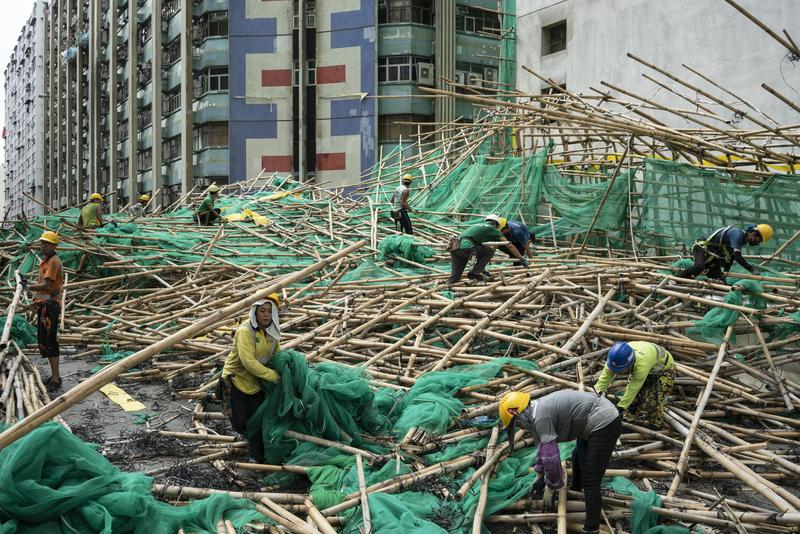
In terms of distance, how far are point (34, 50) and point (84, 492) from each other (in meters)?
73.2

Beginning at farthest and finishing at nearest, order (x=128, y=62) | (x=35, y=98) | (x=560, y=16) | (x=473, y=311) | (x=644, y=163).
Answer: (x=35, y=98)
(x=128, y=62)
(x=560, y=16)
(x=644, y=163)
(x=473, y=311)

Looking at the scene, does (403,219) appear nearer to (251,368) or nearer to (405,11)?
(251,368)

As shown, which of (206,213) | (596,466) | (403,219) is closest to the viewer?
(596,466)

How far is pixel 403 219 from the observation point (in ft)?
49.7

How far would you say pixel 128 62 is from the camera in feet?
139

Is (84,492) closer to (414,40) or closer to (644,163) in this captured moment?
(644,163)

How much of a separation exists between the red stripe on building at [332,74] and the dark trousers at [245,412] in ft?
94.9

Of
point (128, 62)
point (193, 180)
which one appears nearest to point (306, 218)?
point (193, 180)

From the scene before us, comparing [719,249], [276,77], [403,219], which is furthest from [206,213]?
[276,77]

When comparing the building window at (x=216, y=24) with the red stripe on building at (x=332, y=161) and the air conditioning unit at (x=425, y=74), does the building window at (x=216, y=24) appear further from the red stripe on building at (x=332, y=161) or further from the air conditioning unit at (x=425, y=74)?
the air conditioning unit at (x=425, y=74)

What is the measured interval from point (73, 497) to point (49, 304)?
4513 mm

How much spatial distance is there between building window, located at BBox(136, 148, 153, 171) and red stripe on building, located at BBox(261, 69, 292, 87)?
10.0m

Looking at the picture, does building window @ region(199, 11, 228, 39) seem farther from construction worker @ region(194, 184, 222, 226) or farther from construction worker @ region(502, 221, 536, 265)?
construction worker @ region(502, 221, 536, 265)

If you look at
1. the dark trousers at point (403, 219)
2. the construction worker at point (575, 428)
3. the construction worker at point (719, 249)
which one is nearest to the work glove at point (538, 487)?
the construction worker at point (575, 428)
